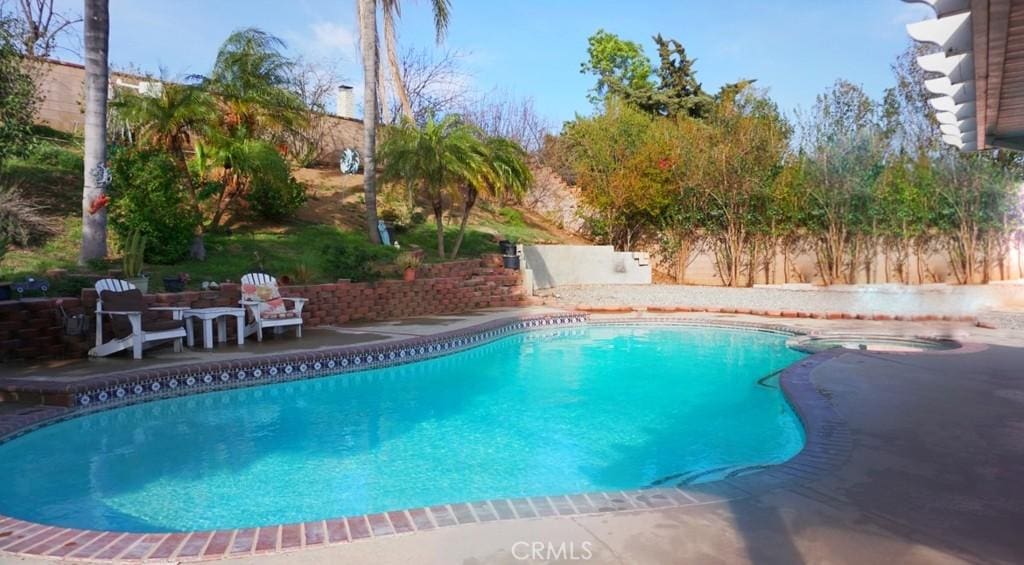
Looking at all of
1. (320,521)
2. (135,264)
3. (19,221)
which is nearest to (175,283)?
(135,264)

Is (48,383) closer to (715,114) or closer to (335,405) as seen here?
(335,405)

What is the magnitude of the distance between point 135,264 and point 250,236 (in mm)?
3737

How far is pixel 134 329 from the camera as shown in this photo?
746cm

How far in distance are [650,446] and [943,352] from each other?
457cm

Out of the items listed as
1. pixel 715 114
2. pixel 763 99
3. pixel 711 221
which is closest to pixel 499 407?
pixel 711 221

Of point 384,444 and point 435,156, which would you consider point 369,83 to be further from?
point 384,444

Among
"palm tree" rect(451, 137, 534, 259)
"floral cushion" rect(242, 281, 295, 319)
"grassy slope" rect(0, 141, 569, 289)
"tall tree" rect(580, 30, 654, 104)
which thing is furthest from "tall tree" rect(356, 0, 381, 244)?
"tall tree" rect(580, 30, 654, 104)

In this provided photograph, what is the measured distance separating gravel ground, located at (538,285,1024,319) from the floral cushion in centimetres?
682

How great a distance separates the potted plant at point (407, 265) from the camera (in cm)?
1238

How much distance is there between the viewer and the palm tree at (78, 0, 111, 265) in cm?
927

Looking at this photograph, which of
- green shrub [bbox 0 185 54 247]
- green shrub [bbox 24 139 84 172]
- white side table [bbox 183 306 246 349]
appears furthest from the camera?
green shrub [bbox 24 139 84 172]

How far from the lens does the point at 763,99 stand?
789 inches

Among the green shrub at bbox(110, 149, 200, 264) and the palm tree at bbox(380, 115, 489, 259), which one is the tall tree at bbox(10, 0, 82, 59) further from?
the palm tree at bbox(380, 115, 489, 259)

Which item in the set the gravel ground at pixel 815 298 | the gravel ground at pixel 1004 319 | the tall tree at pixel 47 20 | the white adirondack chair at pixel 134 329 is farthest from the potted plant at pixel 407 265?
the tall tree at pixel 47 20
